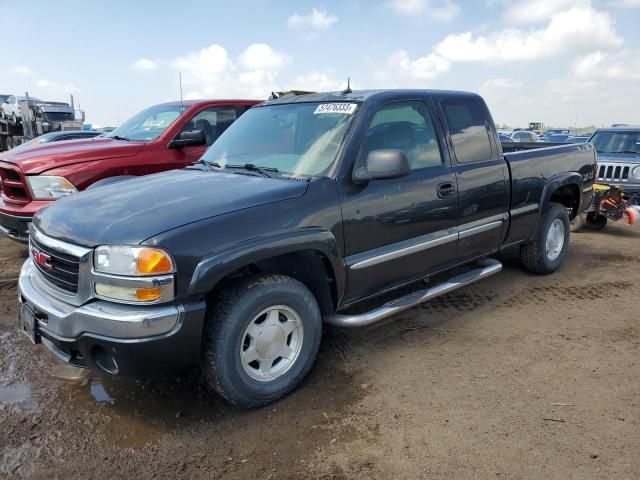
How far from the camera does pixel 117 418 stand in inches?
114

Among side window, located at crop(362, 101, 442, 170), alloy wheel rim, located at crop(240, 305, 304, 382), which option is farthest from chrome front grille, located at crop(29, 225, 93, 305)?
side window, located at crop(362, 101, 442, 170)

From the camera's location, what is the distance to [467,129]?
4203 mm

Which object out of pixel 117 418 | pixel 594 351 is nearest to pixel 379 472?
pixel 117 418

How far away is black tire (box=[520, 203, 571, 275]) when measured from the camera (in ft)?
16.7

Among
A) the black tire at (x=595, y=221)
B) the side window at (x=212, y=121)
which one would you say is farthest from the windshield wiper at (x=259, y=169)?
the black tire at (x=595, y=221)

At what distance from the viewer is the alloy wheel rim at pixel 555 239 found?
532 cm

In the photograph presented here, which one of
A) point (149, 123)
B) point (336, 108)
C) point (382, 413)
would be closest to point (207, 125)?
point (149, 123)

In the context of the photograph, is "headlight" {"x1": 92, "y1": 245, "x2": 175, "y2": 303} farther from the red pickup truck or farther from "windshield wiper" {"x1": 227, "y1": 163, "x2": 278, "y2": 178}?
the red pickup truck

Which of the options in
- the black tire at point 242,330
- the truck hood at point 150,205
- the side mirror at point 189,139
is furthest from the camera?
the side mirror at point 189,139

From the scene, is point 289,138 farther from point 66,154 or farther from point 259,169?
point 66,154

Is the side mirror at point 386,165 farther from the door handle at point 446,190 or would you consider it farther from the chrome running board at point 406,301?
the chrome running board at point 406,301

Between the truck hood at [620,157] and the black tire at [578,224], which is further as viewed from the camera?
the truck hood at [620,157]

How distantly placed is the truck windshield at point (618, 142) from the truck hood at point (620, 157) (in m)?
0.27

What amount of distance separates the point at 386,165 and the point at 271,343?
130 cm
